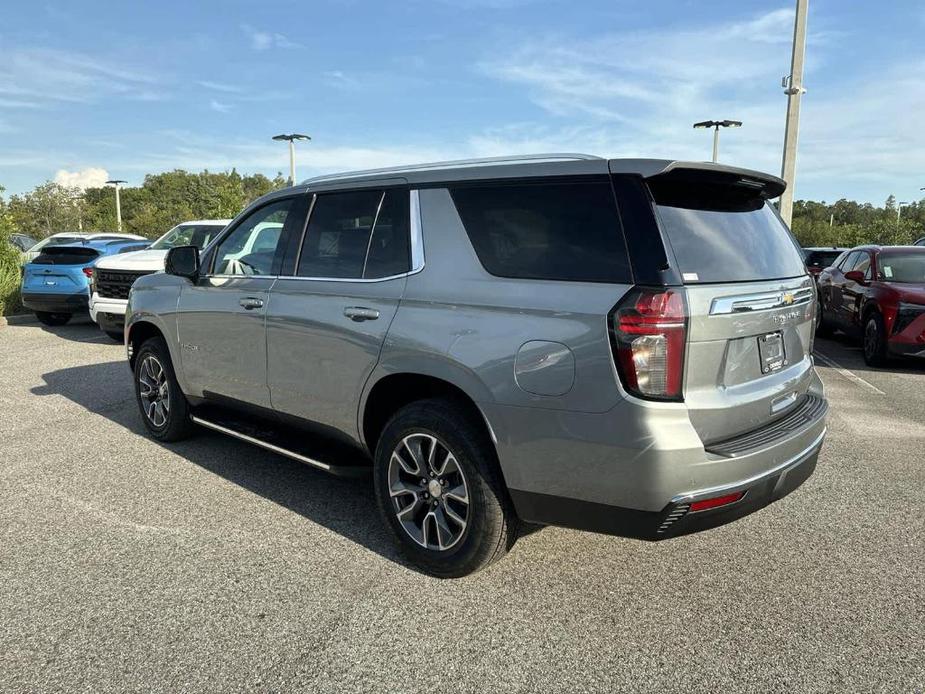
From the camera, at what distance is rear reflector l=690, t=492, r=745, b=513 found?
2.76 metres

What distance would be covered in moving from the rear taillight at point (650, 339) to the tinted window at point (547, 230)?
0.14 m

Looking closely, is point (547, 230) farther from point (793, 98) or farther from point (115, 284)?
point (793, 98)

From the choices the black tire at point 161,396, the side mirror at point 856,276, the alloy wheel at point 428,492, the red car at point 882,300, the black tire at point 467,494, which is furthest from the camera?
the side mirror at point 856,276

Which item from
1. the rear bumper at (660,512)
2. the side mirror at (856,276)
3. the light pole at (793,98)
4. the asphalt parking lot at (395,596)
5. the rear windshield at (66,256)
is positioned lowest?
the asphalt parking lot at (395,596)

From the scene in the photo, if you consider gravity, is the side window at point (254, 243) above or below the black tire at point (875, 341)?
above

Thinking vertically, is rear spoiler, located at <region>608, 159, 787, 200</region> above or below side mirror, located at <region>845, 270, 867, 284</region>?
above

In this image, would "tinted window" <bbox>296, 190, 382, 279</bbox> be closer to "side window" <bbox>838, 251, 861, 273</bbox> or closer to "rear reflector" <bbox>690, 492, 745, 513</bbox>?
"rear reflector" <bbox>690, 492, 745, 513</bbox>

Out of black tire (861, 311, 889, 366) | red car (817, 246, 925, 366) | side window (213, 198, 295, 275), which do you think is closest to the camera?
side window (213, 198, 295, 275)

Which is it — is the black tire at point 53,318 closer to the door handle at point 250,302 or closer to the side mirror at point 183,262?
the side mirror at point 183,262

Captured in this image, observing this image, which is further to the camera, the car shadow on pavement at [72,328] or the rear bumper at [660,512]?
the car shadow on pavement at [72,328]

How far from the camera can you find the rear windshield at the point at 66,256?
1176 centimetres

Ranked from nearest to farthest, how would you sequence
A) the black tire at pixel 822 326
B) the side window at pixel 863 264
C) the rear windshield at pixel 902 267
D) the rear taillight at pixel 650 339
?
the rear taillight at pixel 650 339, the rear windshield at pixel 902 267, the side window at pixel 863 264, the black tire at pixel 822 326

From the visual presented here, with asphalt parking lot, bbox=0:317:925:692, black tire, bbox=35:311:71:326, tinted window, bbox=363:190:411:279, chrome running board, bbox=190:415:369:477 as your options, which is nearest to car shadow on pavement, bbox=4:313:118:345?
black tire, bbox=35:311:71:326

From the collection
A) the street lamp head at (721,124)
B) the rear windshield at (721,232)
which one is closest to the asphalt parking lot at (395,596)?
the rear windshield at (721,232)
